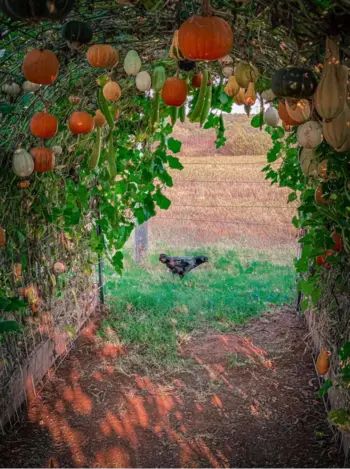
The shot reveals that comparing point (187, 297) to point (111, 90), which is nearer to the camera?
point (111, 90)

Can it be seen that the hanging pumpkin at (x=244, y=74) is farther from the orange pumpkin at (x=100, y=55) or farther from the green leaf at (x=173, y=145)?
the green leaf at (x=173, y=145)

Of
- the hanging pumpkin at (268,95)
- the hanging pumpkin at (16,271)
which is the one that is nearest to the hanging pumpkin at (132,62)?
the hanging pumpkin at (268,95)

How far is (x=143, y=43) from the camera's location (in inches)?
104

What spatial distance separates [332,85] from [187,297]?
4179 millimetres

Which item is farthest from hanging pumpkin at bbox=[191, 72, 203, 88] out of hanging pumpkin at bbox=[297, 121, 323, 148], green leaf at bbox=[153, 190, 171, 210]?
green leaf at bbox=[153, 190, 171, 210]

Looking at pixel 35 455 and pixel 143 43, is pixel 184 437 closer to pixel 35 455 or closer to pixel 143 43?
pixel 35 455

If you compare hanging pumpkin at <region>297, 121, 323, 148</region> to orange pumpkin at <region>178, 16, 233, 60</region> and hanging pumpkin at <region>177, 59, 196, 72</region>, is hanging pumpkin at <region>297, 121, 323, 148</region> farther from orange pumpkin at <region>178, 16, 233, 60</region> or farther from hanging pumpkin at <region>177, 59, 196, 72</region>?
hanging pumpkin at <region>177, 59, 196, 72</region>

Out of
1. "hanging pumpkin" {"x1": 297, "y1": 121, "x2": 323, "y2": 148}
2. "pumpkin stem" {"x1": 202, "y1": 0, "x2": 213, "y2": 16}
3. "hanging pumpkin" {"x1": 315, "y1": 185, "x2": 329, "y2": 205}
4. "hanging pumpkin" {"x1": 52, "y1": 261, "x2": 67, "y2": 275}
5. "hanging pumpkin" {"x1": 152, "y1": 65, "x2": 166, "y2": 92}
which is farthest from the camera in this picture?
"hanging pumpkin" {"x1": 52, "y1": 261, "x2": 67, "y2": 275}

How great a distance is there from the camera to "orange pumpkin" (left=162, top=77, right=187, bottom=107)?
2.32 m

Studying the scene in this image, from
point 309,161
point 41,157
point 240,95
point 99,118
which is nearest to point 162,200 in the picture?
point 99,118

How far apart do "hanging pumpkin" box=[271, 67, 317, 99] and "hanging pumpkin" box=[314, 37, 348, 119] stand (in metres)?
0.07

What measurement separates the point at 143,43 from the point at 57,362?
8.67 feet

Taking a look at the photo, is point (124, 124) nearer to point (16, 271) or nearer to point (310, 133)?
point (16, 271)

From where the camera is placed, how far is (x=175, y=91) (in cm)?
233
